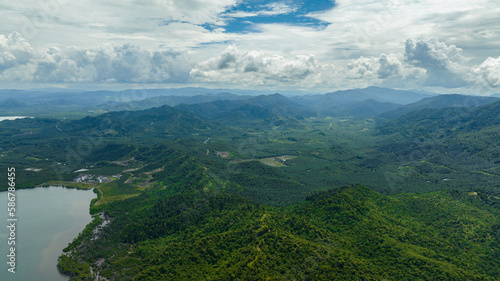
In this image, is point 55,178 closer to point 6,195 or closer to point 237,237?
point 6,195

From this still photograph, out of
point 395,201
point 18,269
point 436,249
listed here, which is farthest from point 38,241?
point 395,201

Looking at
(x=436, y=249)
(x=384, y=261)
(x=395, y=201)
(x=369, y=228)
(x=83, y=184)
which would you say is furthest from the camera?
(x=83, y=184)

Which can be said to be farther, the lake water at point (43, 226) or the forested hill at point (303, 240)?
the lake water at point (43, 226)

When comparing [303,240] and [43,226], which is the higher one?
[303,240]

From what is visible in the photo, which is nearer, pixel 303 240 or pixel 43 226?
pixel 303 240

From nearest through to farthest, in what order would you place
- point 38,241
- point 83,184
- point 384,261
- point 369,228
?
point 384,261 < point 369,228 < point 38,241 < point 83,184

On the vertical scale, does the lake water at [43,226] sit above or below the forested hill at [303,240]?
below

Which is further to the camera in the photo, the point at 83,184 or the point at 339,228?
the point at 83,184

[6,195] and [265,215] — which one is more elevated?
[265,215]
